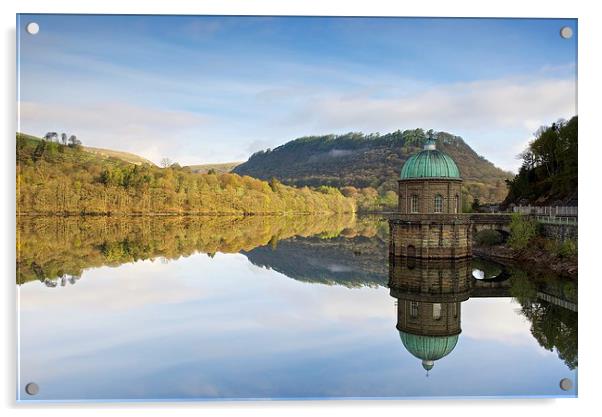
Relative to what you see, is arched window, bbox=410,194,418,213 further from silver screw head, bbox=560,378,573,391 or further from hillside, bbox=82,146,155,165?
silver screw head, bbox=560,378,573,391

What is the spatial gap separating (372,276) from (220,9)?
11.4 metres

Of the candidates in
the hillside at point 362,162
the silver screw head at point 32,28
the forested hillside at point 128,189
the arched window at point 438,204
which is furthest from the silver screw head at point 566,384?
the arched window at point 438,204

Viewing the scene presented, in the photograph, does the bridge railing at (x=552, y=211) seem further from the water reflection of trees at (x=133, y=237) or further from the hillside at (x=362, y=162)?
the water reflection of trees at (x=133, y=237)

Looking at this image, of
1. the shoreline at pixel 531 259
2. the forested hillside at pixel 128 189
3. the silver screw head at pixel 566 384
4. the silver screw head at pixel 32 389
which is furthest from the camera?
the shoreline at pixel 531 259

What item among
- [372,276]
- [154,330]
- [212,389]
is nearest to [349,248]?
[372,276]

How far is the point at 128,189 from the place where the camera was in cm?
2028

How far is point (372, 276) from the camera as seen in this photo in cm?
1822

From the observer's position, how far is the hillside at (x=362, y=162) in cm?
2067

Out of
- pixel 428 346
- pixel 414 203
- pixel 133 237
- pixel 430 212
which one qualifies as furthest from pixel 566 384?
pixel 133 237

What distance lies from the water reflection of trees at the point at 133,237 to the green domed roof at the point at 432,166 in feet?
25.8

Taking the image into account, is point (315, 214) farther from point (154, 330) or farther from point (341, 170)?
point (154, 330)

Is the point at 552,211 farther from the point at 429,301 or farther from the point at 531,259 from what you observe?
the point at 429,301

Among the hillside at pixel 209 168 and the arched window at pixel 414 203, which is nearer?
the hillside at pixel 209 168

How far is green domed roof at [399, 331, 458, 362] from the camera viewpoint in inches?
386
